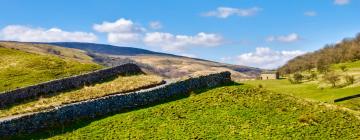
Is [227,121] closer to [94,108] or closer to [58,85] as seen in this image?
[94,108]

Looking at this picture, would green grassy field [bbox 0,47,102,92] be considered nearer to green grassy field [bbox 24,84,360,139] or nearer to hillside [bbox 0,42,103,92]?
hillside [bbox 0,42,103,92]

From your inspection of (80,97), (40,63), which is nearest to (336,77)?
(40,63)

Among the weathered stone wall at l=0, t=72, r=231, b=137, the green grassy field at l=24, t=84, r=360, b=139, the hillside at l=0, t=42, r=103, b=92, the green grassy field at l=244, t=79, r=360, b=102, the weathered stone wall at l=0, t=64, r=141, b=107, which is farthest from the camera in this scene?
the green grassy field at l=244, t=79, r=360, b=102

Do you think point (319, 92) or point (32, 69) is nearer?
point (32, 69)

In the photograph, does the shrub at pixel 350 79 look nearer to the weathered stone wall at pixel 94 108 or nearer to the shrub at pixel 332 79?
the shrub at pixel 332 79

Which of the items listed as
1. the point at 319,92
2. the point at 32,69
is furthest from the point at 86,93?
the point at 319,92

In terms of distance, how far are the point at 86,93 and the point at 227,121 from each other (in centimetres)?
2029

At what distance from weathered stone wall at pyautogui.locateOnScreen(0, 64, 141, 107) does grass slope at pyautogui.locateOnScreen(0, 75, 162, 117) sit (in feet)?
5.04

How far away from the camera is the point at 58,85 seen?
206 ft

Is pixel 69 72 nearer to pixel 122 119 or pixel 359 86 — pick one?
pixel 122 119

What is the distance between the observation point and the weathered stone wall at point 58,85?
192 ft

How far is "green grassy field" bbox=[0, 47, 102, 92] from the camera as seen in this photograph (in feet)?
250

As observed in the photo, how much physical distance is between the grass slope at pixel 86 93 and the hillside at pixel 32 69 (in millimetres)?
14733

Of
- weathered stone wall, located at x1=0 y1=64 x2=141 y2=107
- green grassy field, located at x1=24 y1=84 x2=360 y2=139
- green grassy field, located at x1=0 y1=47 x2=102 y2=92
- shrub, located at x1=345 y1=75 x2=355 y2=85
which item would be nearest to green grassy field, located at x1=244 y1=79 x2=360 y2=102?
Result: shrub, located at x1=345 y1=75 x2=355 y2=85
